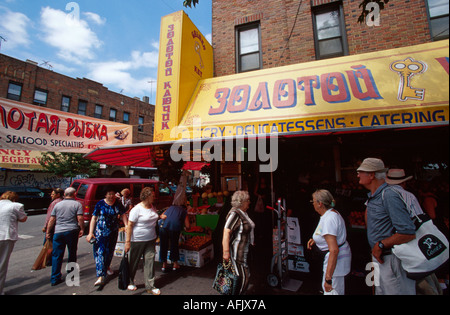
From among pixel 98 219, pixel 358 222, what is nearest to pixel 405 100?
pixel 358 222

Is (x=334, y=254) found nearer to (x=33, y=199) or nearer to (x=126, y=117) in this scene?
(x=33, y=199)

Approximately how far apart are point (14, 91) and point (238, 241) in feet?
70.1

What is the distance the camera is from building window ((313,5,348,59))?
20.7 feet

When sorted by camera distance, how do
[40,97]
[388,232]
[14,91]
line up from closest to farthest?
[388,232]
[14,91]
[40,97]

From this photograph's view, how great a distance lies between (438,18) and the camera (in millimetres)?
5438

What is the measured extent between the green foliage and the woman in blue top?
13.3m

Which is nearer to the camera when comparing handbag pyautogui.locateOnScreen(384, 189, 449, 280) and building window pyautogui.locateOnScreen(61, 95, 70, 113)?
handbag pyautogui.locateOnScreen(384, 189, 449, 280)

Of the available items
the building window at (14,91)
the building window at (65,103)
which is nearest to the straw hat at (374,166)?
the building window at (14,91)

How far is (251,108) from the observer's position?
18.1 feet

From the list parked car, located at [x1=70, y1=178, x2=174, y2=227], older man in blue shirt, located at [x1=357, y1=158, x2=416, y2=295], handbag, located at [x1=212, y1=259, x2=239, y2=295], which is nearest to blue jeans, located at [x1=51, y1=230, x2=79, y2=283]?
parked car, located at [x1=70, y1=178, x2=174, y2=227]

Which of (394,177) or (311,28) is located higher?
(311,28)

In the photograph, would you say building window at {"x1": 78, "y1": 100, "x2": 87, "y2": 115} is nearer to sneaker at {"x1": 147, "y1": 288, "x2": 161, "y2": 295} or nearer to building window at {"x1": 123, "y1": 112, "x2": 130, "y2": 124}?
building window at {"x1": 123, "y1": 112, "x2": 130, "y2": 124}

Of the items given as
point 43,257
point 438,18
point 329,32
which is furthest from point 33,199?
point 438,18

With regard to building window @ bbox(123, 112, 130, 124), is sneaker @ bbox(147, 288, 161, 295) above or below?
below
